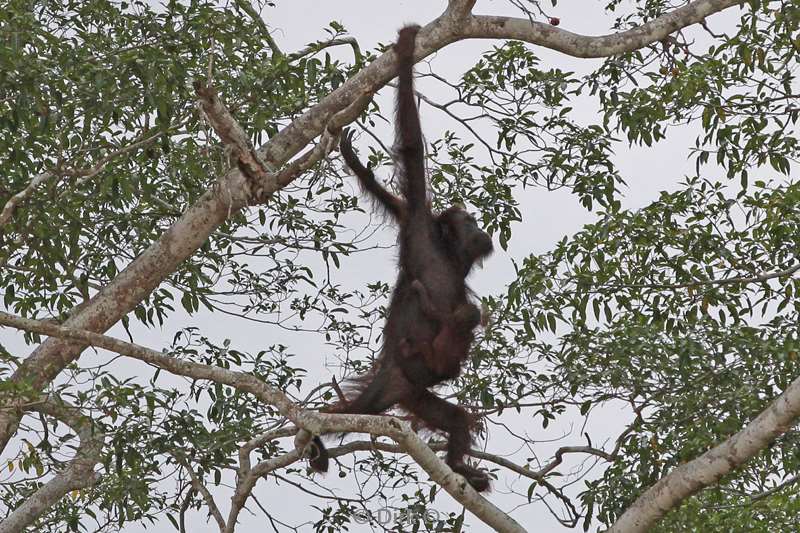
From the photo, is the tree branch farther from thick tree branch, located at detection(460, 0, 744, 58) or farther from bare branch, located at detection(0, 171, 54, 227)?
thick tree branch, located at detection(460, 0, 744, 58)

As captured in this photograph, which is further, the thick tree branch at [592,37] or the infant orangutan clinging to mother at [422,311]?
the infant orangutan clinging to mother at [422,311]

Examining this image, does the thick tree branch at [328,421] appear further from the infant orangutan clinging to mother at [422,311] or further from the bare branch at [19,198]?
the infant orangutan clinging to mother at [422,311]

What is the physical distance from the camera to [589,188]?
6.95 metres

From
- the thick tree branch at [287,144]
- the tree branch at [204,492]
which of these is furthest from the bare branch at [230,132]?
the tree branch at [204,492]

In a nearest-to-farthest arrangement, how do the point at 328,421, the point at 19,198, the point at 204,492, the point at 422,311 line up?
the point at 328,421, the point at 204,492, the point at 19,198, the point at 422,311

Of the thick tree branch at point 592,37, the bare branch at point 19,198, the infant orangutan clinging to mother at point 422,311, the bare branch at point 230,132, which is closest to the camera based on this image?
the bare branch at point 230,132

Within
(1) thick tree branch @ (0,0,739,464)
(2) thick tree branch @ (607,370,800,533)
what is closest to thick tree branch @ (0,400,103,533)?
(1) thick tree branch @ (0,0,739,464)

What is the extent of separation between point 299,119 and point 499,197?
4.93ft

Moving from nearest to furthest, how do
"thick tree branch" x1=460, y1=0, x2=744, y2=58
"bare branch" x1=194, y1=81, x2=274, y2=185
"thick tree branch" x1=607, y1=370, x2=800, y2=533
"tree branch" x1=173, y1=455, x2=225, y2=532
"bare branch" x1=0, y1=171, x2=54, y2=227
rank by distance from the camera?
"thick tree branch" x1=607, y1=370, x2=800, y2=533 < "bare branch" x1=194, y1=81, x2=274, y2=185 < "tree branch" x1=173, y1=455, x2=225, y2=532 < "bare branch" x1=0, y1=171, x2=54, y2=227 < "thick tree branch" x1=460, y1=0, x2=744, y2=58

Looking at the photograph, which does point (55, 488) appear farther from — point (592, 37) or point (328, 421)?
point (592, 37)

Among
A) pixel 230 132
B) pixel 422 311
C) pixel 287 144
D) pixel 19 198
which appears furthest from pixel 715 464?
pixel 19 198

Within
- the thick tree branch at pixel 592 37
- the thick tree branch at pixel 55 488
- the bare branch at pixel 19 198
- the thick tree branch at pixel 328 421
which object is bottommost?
the thick tree branch at pixel 328 421

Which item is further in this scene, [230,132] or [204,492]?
[204,492]

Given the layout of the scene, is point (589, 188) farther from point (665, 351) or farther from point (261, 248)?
point (261, 248)
